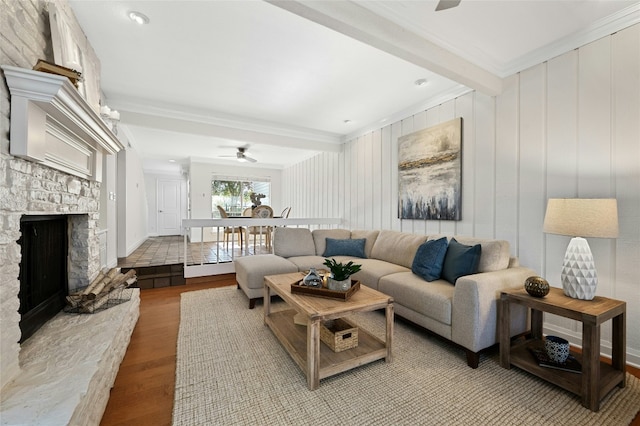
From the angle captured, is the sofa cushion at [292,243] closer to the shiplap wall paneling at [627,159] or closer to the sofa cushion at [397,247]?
the sofa cushion at [397,247]

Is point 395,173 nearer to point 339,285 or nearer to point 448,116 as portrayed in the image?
point 448,116

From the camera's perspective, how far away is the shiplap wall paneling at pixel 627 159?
1980 mm

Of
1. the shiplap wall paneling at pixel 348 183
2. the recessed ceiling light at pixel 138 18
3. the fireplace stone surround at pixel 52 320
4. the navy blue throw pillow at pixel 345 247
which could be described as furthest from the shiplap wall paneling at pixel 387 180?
the fireplace stone surround at pixel 52 320

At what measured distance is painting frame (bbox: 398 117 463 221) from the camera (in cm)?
324

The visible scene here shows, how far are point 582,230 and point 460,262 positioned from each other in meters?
0.86

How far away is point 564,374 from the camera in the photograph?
175 centimetres

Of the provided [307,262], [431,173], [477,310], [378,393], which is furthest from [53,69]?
[431,173]

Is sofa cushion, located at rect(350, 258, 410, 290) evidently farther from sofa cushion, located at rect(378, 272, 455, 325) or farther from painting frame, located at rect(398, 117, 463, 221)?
painting frame, located at rect(398, 117, 463, 221)

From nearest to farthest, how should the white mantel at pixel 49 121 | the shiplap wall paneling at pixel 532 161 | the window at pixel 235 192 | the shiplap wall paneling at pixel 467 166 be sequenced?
1. the white mantel at pixel 49 121
2. the shiplap wall paneling at pixel 532 161
3. the shiplap wall paneling at pixel 467 166
4. the window at pixel 235 192

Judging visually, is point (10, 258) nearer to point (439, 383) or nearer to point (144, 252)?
point (439, 383)

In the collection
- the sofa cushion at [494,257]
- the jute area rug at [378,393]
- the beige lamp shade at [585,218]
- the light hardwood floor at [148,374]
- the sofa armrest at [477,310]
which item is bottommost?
the light hardwood floor at [148,374]

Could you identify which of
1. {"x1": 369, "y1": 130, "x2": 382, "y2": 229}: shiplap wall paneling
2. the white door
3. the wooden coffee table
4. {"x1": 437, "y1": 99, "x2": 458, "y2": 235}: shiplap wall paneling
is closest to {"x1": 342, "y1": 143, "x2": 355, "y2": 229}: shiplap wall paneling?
{"x1": 369, "y1": 130, "x2": 382, "y2": 229}: shiplap wall paneling

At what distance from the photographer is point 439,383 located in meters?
1.78

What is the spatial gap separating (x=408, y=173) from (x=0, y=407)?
399cm
